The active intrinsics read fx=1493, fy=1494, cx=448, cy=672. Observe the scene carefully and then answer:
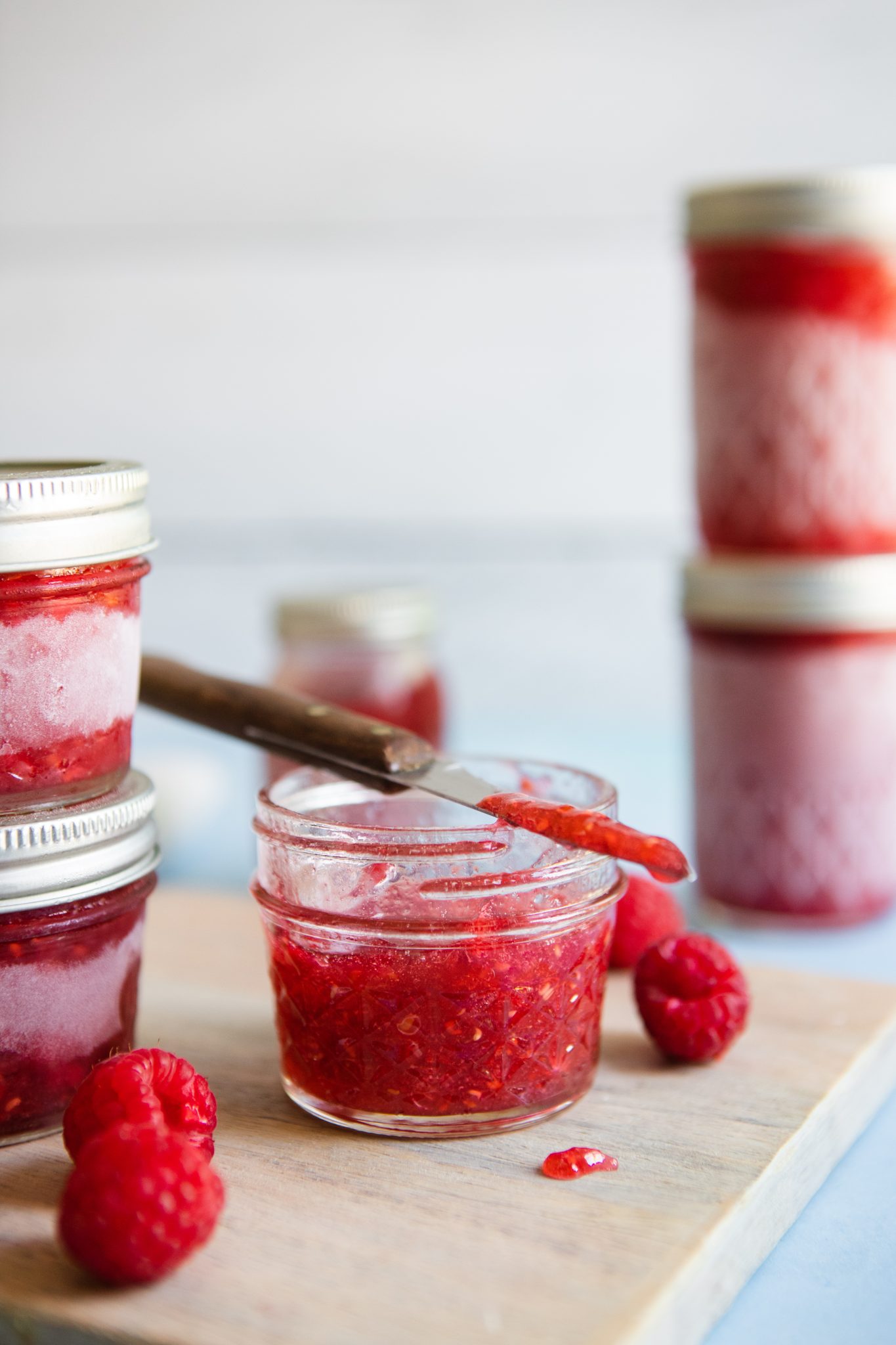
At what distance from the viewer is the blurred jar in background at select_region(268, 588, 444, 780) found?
179 centimetres

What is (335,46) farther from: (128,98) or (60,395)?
(60,395)

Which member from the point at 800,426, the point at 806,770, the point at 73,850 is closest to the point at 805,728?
the point at 806,770

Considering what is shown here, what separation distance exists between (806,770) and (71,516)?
84 centimetres

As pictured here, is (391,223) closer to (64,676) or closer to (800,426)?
(800,426)

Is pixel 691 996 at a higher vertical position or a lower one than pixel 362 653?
lower

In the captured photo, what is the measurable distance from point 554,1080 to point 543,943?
4.0 inches

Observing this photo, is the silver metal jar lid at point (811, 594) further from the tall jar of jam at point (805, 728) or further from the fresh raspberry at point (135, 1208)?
the fresh raspberry at point (135, 1208)

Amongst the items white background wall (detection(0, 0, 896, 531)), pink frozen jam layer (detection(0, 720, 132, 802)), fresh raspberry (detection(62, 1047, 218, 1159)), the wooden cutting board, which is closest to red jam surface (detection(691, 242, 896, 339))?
the wooden cutting board

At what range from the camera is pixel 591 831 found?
983 mm

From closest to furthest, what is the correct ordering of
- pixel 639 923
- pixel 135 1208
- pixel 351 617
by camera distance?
pixel 135 1208, pixel 639 923, pixel 351 617

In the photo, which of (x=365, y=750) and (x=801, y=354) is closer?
(x=365, y=750)

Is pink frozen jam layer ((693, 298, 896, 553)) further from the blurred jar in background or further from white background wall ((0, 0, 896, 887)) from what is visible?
white background wall ((0, 0, 896, 887))

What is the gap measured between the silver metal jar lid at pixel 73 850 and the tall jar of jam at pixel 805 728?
0.69 meters

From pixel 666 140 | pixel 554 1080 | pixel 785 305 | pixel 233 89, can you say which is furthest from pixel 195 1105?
pixel 233 89
